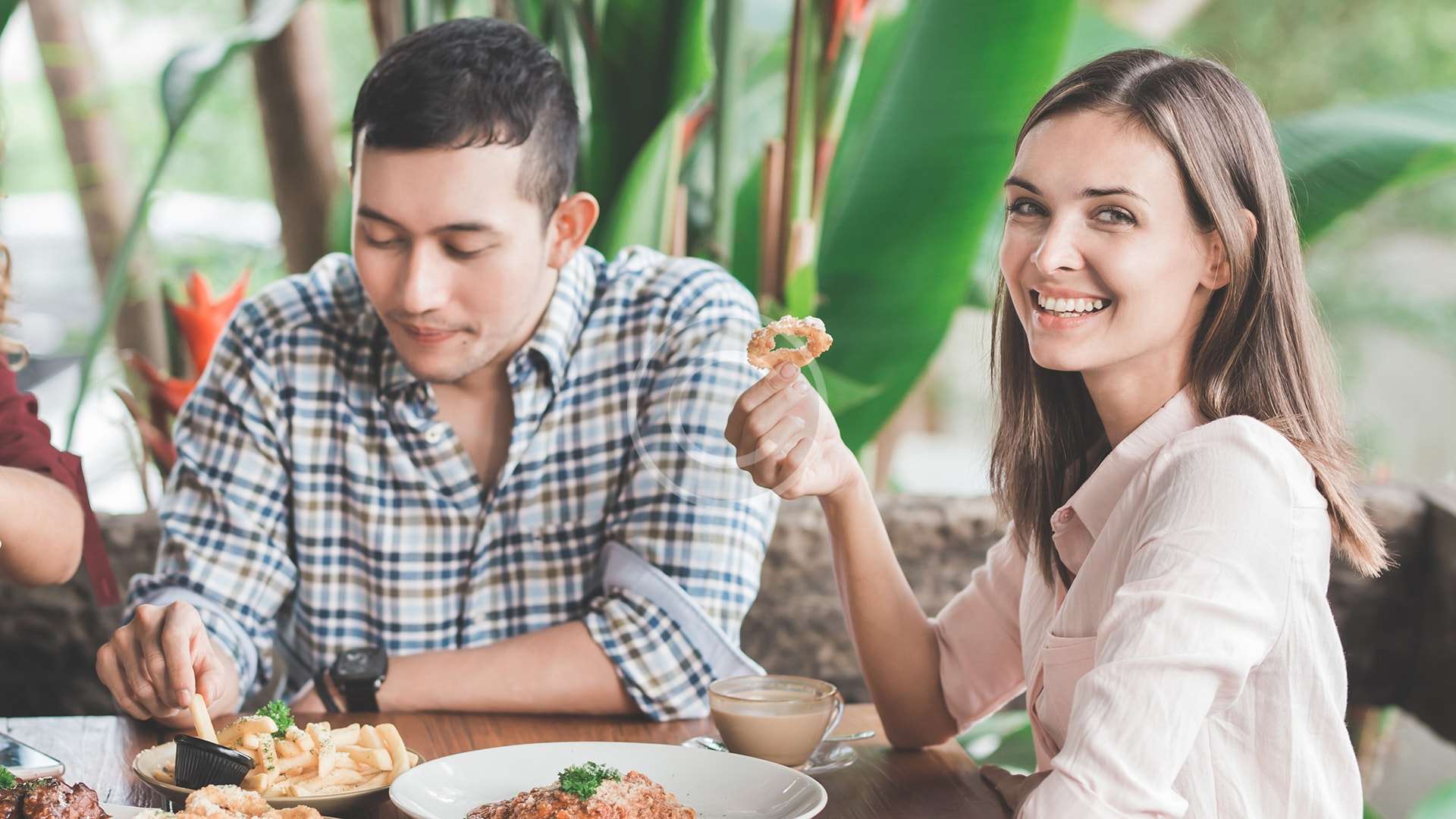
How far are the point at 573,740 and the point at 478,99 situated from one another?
2.25 feet

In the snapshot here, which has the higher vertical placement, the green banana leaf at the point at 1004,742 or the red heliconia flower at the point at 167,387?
the red heliconia flower at the point at 167,387

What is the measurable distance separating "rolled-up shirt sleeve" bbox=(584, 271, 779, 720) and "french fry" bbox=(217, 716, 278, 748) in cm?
40

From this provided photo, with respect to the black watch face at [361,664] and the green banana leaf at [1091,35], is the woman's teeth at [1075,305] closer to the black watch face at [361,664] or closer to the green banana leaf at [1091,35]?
the black watch face at [361,664]

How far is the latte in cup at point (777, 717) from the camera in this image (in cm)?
100

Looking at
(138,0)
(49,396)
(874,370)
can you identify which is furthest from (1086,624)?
(138,0)

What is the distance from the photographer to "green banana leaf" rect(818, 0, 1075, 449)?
191cm

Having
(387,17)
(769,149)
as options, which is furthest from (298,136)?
(769,149)

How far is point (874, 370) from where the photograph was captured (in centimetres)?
204

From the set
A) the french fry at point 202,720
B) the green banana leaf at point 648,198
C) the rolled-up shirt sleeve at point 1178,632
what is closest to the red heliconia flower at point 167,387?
the green banana leaf at point 648,198

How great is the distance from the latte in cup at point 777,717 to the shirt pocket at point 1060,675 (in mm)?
165

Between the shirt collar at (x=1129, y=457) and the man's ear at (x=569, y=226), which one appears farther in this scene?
the man's ear at (x=569, y=226)

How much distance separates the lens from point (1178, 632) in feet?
2.55

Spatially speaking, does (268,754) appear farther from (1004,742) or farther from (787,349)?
(1004,742)

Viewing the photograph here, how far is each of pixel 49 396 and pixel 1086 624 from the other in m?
3.23
